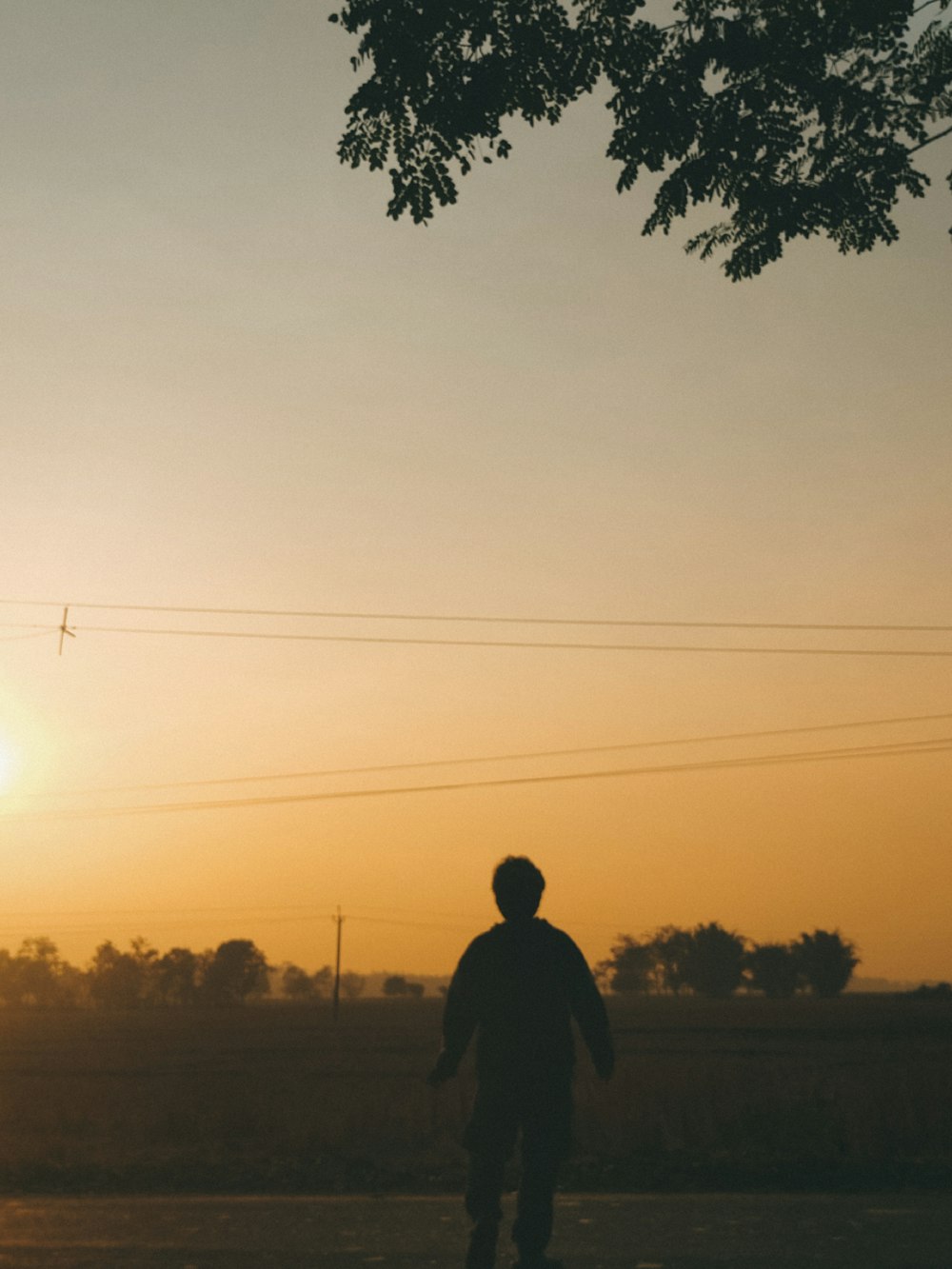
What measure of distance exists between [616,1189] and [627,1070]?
1769cm

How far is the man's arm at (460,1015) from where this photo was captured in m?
6.09

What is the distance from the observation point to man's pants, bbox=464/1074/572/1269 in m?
5.84

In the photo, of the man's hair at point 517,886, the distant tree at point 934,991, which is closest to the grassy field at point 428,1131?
the man's hair at point 517,886

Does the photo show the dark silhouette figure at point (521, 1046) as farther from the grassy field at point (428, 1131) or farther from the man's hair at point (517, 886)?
the grassy field at point (428, 1131)

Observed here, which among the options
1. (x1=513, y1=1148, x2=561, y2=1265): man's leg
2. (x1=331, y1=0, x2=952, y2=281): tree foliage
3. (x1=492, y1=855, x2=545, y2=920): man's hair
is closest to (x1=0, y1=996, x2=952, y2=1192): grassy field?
(x1=513, y1=1148, x2=561, y2=1265): man's leg

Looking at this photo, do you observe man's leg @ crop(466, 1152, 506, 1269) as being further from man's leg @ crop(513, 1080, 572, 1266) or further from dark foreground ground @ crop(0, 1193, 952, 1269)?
dark foreground ground @ crop(0, 1193, 952, 1269)

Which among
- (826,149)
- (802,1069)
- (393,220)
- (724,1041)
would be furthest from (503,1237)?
(724,1041)

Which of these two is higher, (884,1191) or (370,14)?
(370,14)

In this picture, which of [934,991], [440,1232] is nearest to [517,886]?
[440,1232]

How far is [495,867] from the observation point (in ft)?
20.6

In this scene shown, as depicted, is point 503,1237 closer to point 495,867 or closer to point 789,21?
point 495,867

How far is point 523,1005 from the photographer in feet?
19.6

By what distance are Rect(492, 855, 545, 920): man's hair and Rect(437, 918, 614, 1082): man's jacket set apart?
0.20 feet

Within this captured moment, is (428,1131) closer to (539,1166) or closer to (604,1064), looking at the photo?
(604,1064)
